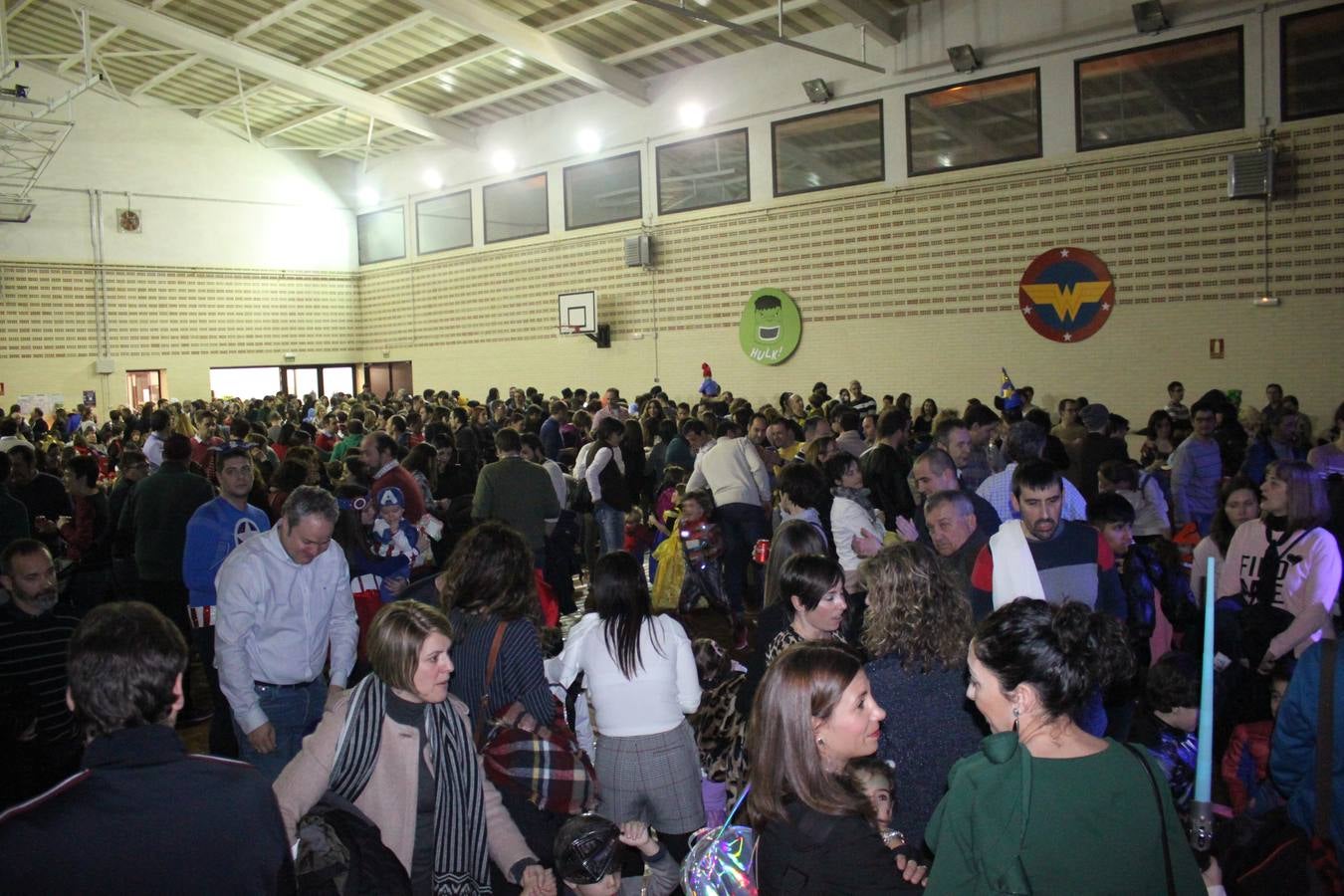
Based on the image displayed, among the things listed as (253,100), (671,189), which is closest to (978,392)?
(671,189)

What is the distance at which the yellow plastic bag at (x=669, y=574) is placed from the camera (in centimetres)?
755

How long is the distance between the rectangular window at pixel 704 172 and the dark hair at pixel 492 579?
1461 cm

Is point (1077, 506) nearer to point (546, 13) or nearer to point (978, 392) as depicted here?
point (978, 392)

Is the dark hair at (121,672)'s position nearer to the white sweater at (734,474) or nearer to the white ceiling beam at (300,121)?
the white sweater at (734,474)

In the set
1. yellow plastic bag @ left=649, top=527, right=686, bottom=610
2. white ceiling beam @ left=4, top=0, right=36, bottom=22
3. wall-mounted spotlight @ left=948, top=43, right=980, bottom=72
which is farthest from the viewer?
white ceiling beam @ left=4, top=0, right=36, bottom=22

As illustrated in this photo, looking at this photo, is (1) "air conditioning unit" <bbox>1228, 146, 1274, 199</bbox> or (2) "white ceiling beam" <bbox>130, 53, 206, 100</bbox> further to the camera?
(2) "white ceiling beam" <bbox>130, 53, 206, 100</bbox>

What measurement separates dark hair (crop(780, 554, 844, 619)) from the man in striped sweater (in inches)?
109

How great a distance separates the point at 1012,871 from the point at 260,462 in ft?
28.3

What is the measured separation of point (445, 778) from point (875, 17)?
14180 mm

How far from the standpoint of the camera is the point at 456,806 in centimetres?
271

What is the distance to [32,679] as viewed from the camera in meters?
3.84

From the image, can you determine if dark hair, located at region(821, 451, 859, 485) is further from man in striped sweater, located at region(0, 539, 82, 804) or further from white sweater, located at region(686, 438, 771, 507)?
man in striped sweater, located at region(0, 539, 82, 804)

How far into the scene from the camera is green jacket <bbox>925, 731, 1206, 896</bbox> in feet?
5.98

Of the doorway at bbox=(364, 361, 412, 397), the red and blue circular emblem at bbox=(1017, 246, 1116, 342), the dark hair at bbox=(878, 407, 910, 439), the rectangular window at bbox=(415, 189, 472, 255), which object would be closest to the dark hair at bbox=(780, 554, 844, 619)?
the dark hair at bbox=(878, 407, 910, 439)
